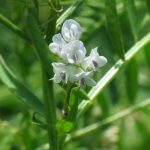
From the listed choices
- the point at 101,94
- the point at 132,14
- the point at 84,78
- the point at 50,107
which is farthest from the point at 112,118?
the point at 84,78

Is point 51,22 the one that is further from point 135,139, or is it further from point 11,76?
point 135,139

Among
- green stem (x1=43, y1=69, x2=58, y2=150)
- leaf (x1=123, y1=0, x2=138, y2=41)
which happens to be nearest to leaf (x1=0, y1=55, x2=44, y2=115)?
green stem (x1=43, y1=69, x2=58, y2=150)

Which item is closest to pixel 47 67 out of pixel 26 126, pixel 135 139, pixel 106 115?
pixel 26 126

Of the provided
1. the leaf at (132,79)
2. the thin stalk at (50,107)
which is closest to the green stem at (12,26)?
the thin stalk at (50,107)

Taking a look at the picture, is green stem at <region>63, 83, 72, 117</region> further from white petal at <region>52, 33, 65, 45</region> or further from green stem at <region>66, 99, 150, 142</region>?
green stem at <region>66, 99, 150, 142</region>

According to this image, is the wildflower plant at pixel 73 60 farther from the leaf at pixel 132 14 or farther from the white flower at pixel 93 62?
the leaf at pixel 132 14
